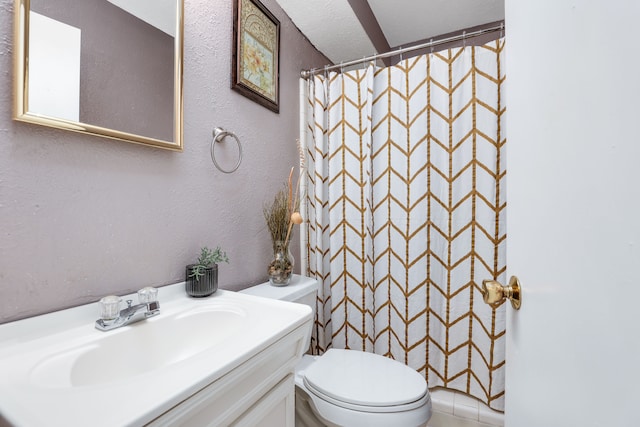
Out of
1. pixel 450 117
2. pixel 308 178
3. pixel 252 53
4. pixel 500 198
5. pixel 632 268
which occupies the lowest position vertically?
pixel 632 268

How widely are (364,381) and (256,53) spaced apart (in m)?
1.48

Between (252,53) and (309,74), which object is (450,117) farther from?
(252,53)

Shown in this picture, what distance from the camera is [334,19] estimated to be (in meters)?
1.59

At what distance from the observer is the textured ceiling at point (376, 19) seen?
1536mm

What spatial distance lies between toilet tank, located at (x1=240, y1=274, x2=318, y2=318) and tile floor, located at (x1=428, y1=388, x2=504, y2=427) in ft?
2.57

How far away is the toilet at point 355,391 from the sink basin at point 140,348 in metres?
0.36

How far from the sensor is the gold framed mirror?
26.8 inches

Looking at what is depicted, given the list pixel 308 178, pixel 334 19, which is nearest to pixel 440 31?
pixel 334 19

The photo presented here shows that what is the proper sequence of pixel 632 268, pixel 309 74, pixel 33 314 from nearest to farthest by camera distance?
pixel 632 268, pixel 33 314, pixel 309 74

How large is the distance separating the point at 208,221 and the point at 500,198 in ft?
4.13

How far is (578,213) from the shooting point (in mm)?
340

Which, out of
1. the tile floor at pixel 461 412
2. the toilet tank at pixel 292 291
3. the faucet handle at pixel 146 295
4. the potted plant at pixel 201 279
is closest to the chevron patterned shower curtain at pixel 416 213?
the tile floor at pixel 461 412

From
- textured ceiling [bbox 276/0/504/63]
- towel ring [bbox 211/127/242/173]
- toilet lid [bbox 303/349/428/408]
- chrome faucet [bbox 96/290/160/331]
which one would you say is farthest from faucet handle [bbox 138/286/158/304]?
textured ceiling [bbox 276/0/504/63]

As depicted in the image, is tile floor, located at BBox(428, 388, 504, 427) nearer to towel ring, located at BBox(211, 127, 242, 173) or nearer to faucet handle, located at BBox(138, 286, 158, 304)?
faucet handle, located at BBox(138, 286, 158, 304)
